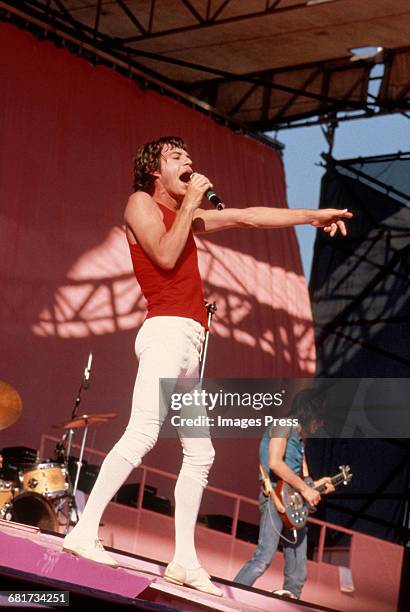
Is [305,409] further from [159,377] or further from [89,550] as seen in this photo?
[89,550]

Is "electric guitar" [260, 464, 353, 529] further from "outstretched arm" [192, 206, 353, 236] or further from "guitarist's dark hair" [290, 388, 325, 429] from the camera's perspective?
"outstretched arm" [192, 206, 353, 236]

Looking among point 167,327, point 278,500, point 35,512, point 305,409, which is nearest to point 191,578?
point 167,327

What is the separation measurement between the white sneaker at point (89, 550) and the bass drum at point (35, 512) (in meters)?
4.64

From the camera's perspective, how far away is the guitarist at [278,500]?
6938 mm

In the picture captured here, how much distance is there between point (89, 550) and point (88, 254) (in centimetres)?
837

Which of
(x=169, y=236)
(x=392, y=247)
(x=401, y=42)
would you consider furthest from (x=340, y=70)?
(x=169, y=236)

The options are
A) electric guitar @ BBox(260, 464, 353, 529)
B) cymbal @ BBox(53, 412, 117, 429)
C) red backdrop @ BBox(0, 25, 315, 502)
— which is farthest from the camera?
red backdrop @ BBox(0, 25, 315, 502)

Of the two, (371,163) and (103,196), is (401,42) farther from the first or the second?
(103,196)

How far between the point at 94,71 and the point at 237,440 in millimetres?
4951

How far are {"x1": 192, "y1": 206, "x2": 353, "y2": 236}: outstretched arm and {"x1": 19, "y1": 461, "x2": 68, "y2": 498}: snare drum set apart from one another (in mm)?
4744

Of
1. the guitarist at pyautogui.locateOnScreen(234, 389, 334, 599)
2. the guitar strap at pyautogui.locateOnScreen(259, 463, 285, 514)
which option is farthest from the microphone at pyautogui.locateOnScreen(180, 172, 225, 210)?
the guitar strap at pyautogui.locateOnScreen(259, 463, 285, 514)

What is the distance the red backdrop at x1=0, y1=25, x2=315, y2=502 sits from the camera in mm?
11281

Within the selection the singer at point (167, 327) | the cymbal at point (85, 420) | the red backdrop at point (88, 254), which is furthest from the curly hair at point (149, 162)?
the red backdrop at point (88, 254)

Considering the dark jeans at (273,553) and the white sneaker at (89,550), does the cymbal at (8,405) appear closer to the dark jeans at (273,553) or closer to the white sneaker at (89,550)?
the dark jeans at (273,553)
